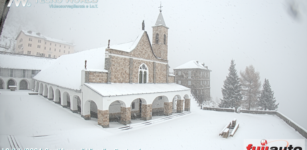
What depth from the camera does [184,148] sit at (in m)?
11.1

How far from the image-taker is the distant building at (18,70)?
3077 centimetres

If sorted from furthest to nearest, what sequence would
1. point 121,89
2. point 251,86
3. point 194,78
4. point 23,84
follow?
point 194,78 → point 251,86 → point 23,84 → point 121,89

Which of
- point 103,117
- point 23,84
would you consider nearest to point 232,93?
point 103,117

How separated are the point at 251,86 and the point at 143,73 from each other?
89.1 feet

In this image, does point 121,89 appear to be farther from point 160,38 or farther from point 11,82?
point 11,82

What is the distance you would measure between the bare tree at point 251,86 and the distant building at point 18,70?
Result: 44.1 metres

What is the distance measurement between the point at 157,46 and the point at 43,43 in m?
40.5

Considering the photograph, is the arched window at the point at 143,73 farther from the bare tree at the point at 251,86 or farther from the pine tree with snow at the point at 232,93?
the bare tree at the point at 251,86

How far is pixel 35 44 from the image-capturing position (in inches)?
1806

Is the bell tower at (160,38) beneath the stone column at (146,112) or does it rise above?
above

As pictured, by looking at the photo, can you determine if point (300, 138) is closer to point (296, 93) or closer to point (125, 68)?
point (125, 68)

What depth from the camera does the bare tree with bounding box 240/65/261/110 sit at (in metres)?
35.5

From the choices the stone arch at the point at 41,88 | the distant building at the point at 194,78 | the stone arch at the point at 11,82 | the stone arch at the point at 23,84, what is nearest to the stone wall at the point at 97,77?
the stone arch at the point at 41,88

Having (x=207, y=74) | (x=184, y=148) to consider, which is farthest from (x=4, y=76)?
(x=207, y=74)
